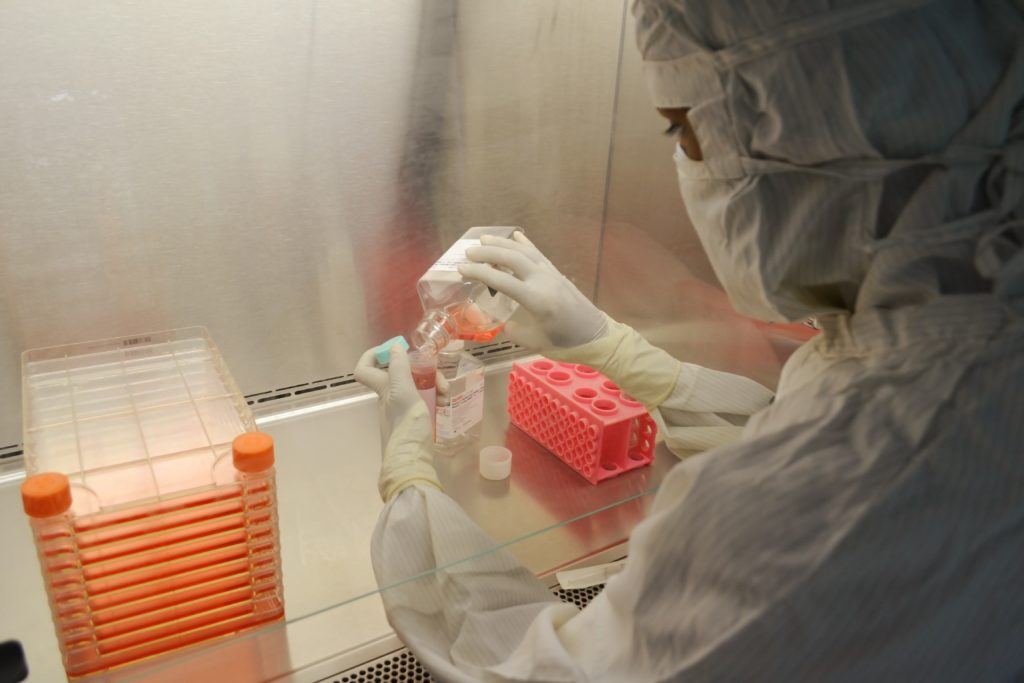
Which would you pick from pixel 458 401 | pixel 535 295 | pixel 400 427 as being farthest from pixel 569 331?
pixel 400 427

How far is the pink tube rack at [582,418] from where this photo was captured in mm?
1260

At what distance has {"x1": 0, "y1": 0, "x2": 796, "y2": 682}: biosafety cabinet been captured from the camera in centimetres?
89

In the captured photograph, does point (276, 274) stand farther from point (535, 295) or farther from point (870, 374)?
point (870, 374)

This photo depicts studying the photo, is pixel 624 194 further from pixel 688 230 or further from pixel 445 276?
pixel 445 276

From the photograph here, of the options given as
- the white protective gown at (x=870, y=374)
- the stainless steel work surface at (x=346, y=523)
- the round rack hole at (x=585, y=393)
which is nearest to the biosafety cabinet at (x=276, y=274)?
the stainless steel work surface at (x=346, y=523)

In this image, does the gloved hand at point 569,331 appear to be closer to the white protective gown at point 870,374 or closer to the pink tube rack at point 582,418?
the pink tube rack at point 582,418

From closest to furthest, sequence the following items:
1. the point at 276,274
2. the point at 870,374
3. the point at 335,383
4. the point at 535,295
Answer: the point at 870,374, the point at 535,295, the point at 276,274, the point at 335,383

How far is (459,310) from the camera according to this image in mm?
1323

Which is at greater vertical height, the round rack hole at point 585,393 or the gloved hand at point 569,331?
the gloved hand at point 569,331

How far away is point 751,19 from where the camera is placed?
2.23 ft

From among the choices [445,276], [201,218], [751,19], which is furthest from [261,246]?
[751,19]

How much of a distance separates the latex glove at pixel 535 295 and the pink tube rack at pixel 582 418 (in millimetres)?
76

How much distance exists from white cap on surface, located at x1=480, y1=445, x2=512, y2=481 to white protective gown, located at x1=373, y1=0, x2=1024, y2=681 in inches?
19.4

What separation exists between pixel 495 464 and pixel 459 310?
0.90ft
